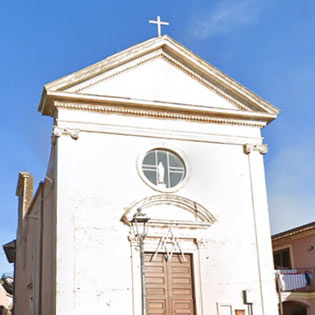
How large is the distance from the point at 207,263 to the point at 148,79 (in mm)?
6062

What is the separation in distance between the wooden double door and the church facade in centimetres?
3

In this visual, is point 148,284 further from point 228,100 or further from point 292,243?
point 292,243

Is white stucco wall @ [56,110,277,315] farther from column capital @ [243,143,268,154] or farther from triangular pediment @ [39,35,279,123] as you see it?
triangular pediment @ [39,35,279,123]

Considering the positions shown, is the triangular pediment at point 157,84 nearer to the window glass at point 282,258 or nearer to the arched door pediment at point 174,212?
the arched door pediment at point 174,212

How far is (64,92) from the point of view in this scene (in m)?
18.1

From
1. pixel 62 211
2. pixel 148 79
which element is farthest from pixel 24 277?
pixel 148 79

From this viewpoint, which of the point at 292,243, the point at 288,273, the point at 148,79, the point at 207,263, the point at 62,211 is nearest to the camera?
the point at 62,211

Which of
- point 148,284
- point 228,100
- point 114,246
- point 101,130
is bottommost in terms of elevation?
point 148,284

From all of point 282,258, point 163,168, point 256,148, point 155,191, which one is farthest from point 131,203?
point 282,258

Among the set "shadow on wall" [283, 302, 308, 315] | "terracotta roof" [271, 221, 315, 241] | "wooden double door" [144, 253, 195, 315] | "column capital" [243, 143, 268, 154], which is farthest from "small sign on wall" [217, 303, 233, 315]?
"terracotta roof" [271, 221, 315, 241]

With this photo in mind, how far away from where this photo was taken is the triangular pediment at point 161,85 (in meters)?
18.5

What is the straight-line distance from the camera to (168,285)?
1788 centimetres

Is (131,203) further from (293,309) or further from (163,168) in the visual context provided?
(293,309)

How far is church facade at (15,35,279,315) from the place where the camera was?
56.4 ft
